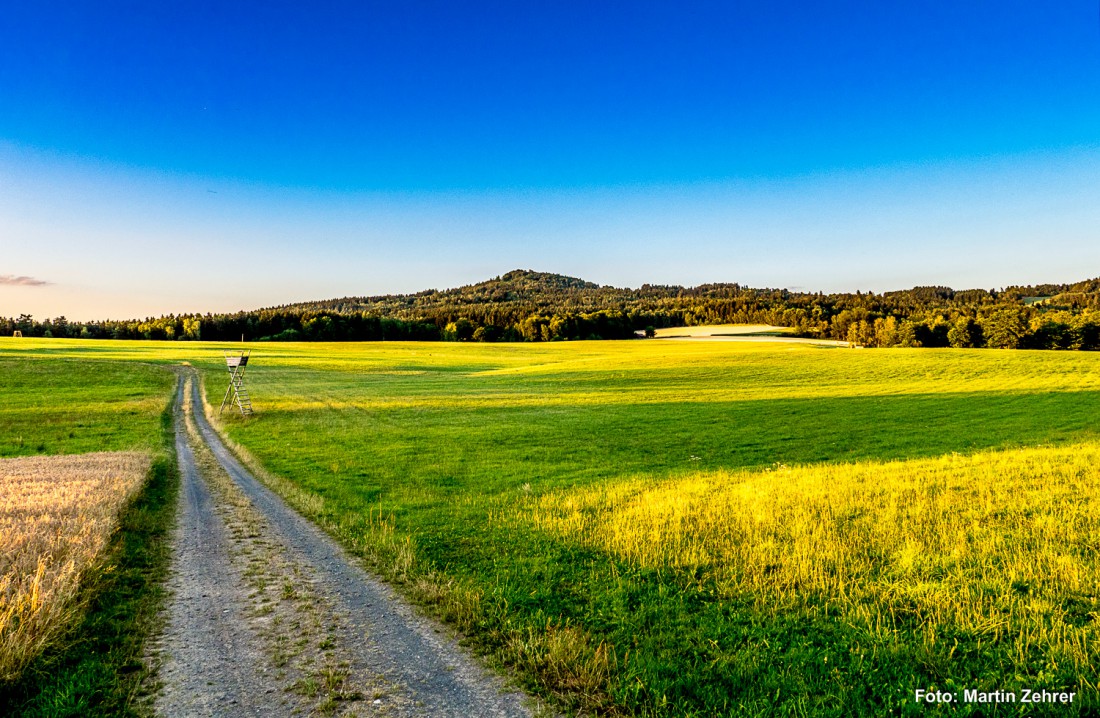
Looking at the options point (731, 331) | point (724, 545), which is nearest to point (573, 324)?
point (731, 331)

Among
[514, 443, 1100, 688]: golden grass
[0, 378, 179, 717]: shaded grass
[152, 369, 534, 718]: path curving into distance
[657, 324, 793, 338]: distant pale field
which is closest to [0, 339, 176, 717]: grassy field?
[0, 378, 179, 717]: shaded grass

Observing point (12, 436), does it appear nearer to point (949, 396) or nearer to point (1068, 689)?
point (1068, 689)

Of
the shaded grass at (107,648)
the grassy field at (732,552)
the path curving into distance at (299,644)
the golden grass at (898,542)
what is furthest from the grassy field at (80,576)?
the golden grass at (898,542)

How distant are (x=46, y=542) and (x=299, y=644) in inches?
215

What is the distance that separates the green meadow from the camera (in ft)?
18.8

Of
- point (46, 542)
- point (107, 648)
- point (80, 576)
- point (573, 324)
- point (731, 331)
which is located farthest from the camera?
point (573, 324)

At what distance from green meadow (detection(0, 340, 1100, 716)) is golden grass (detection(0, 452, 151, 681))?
14.0 ft

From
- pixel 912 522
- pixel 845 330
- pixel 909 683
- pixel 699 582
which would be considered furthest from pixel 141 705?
pixel 845 330

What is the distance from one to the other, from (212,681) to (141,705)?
0.64 m

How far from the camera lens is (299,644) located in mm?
6816

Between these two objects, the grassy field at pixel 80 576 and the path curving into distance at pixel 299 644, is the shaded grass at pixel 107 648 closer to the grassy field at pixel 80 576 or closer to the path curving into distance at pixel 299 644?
the grassy field at pixel 80 576

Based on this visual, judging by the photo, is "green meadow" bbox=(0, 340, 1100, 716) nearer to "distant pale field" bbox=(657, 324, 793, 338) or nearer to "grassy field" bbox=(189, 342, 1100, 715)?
"grassy field" bbox=(189, 342, 1100, 715)

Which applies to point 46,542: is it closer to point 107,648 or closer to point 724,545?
→ point 107,648

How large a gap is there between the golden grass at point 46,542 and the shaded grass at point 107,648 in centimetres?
22
